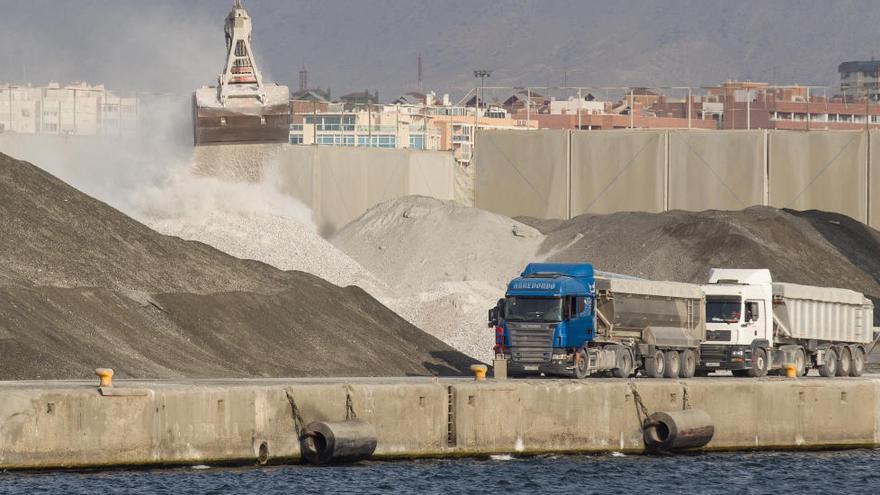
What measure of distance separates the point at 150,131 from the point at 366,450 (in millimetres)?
46273

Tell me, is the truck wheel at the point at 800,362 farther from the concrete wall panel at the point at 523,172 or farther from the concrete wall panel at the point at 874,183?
the concrete wall panel at the point at 523,172

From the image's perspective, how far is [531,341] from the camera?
41531 mm

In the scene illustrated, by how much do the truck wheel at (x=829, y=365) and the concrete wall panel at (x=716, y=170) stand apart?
3804 centimetres

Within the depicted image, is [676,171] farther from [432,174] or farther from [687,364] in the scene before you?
[687,364]

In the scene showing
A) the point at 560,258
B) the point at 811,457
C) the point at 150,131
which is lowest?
the point at 811,457

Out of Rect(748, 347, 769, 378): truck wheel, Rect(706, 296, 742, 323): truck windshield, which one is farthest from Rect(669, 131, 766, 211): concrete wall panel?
Rect(748, 347, 769, 378): truck wheel

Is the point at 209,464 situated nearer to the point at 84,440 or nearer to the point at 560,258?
the point at 84,440

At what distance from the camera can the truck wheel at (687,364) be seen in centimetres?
4509

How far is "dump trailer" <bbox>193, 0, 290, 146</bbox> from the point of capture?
215 feet

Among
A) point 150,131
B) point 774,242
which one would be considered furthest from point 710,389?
point 150,131

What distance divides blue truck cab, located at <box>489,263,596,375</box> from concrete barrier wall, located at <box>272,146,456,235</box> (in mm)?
37630

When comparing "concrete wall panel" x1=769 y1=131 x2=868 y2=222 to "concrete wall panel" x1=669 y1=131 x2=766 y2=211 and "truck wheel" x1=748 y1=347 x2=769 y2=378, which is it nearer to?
"concrete wall panel" x1=669 y1=131 x2=766 y2=211

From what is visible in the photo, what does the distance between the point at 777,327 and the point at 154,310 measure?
17.2 metres

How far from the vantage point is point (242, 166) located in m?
75.5
